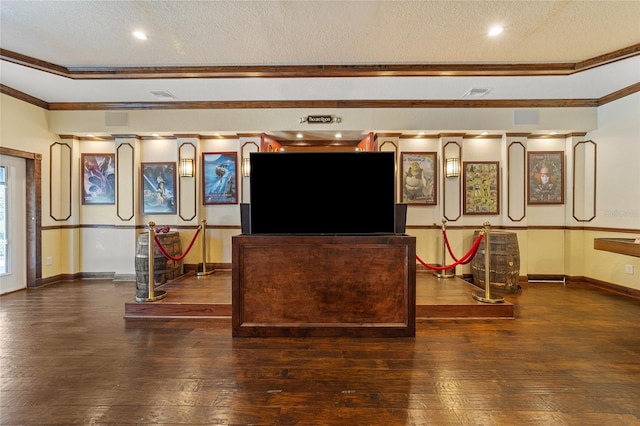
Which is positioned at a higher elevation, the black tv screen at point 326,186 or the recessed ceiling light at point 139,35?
the recessed ceiling light at point 139,35

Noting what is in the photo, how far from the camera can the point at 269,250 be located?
3.11 meters

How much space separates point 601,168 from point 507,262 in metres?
2.60

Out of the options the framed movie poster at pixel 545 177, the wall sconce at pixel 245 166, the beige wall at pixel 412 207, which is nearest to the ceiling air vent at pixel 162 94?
the beige wall at pixel 412 207

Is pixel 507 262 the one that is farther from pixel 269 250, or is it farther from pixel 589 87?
pixel 269 250

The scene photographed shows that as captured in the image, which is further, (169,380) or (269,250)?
(269,250)

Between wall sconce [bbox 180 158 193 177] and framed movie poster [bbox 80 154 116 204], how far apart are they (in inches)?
57.2

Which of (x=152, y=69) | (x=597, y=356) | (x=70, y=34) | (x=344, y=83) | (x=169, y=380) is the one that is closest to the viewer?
(x=169, y=380)

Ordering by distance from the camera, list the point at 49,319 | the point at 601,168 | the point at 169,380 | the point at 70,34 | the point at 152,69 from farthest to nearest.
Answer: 1. the point at 601,168
2. the point at 152,69
3. the point at 49,319
4. the point at 70,34
5. the point at 169,380

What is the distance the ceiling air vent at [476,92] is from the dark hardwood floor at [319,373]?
3.51 m

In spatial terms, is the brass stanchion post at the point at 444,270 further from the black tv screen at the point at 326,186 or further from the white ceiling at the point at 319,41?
the black tv screen at the point at 326,186

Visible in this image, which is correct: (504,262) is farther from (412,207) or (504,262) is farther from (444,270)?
(412,207)

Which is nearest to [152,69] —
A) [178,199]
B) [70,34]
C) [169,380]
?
[70,34]

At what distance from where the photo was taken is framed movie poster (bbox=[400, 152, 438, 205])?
18.7 feet

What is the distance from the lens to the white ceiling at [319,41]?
2.88 metres
